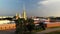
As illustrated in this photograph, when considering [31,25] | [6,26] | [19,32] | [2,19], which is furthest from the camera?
[2,19]

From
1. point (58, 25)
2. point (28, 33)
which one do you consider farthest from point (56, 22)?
point (28, 33)

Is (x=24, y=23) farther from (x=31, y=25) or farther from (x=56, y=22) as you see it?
(x=56, y=22)

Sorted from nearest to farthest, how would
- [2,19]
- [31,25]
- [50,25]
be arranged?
[31,25] → [50,25] → [2,19]

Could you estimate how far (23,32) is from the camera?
9.37ft

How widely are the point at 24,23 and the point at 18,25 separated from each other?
17 centimetres

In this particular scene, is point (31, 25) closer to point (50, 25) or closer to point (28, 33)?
point (28, 33)

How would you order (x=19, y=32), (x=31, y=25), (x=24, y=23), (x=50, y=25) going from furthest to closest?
(x=50, y=25), (x=31, y=25), (x=24, y=23), (x=19, y=32)

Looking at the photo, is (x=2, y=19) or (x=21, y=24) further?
(x=2, y=19)

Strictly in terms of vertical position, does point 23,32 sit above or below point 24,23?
below

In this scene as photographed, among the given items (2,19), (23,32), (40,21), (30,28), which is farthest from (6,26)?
(23,32)

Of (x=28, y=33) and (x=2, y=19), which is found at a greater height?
(x=2, y=19)

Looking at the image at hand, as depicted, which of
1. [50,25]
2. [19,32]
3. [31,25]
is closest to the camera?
[19,32]

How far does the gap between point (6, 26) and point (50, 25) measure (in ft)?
5.85

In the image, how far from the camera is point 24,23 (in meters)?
2.91
